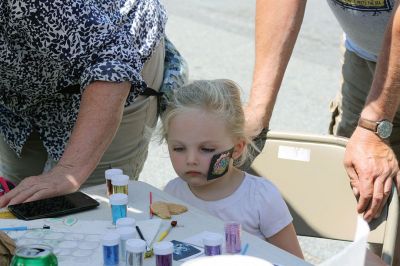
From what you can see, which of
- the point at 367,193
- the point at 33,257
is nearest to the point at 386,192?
the point at 367,193

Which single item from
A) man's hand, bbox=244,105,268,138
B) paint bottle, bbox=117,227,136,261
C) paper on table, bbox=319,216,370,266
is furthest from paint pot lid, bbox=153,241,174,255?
man's hand, bbox=244,105,268,138

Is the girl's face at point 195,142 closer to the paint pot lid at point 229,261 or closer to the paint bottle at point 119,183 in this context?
the paint bottle at point 119,183

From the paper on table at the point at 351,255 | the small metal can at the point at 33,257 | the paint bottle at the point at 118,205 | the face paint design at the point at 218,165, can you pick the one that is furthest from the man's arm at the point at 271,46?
the small metal can at the point at 33,257

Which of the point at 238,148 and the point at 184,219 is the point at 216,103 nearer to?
the point at 238,148

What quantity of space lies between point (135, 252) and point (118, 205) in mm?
309

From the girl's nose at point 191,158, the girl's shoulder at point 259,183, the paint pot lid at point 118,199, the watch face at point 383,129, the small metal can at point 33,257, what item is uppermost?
the watch face at point 383,129

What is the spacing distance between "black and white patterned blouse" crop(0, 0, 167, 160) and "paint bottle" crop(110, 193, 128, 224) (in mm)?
428

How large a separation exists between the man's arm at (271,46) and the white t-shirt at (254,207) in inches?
14.6

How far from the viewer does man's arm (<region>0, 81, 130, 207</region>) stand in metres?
2.22

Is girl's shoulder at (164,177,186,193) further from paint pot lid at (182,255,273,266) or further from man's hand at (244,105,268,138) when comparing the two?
paint pot lid at (182,255,273,266)

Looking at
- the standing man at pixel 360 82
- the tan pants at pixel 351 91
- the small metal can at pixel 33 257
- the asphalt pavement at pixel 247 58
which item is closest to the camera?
the small metal can at pixel 33 257

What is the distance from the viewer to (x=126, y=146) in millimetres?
2818

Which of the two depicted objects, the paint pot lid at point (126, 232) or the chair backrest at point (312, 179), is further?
the chair backrest at point (312, 179)

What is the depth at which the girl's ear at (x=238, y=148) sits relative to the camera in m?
2.44
